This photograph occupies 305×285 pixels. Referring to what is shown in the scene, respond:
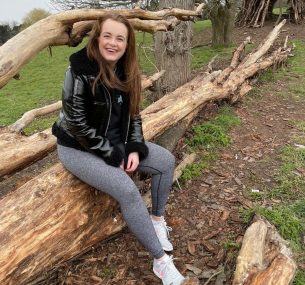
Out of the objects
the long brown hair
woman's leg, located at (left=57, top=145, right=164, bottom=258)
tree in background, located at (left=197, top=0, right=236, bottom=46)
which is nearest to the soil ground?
woman's leg, located at (left=57, top=145, right=164, bottom=258)

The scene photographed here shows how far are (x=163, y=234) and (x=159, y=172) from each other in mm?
522

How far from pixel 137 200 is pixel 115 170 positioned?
280mm

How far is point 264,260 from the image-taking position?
297cm

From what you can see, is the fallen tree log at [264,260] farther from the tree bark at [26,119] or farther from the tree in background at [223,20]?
the tree in background at [223,20]

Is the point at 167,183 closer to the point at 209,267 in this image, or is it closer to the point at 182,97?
the point at 209,267

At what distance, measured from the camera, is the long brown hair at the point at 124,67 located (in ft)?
10.2

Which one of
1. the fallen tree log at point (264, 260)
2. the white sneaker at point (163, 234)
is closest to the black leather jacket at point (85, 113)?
the white sneaker at point (163, 234)

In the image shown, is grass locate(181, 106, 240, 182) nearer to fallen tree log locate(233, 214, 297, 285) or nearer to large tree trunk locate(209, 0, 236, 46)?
fallen tree log locate(233, 214, 297, 285)

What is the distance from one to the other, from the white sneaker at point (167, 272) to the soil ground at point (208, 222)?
5.3 inches

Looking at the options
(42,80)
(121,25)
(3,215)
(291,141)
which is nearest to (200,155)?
(291,141)

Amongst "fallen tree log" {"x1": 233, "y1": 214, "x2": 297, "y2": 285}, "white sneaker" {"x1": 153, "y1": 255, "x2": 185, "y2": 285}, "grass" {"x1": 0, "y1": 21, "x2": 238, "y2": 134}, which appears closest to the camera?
"fallen tree log" {"x1": 233, "y1": 214, "x2": 297, "y2": 285}

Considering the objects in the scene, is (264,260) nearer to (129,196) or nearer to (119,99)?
(129,196)

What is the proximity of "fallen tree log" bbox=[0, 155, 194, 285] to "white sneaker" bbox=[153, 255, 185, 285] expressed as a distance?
596 mm

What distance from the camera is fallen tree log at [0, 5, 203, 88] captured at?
377 cm
